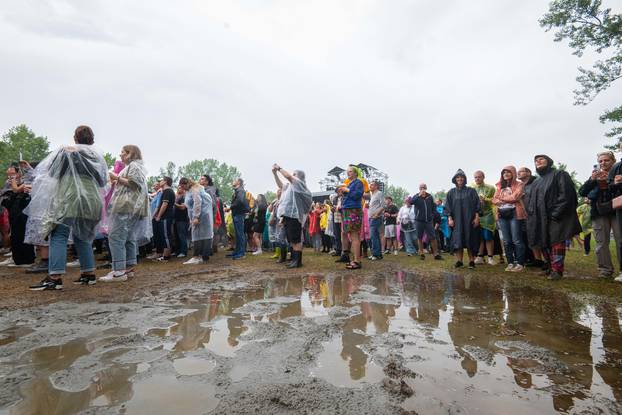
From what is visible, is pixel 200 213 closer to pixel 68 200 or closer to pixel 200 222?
pixel 200 222

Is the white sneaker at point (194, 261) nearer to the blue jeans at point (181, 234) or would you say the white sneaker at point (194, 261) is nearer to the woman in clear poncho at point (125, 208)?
the blue jeans at point (181, 234)

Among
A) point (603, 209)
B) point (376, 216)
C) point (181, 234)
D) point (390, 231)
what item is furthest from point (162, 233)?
point (603, 209)

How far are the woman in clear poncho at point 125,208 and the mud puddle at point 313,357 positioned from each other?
58.7 inches

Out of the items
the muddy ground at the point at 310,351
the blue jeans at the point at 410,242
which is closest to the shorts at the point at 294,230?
the muddy ground at the point at 310,351

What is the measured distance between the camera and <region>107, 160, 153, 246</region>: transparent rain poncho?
15.0 feet

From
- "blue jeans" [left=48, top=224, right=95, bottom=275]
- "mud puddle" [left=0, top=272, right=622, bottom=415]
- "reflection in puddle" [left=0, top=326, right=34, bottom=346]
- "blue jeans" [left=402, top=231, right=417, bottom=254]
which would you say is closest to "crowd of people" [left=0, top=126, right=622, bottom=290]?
"blue jeans" [left=48, top=224, right=95, bottom=275]

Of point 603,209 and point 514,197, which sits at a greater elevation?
point 514,197

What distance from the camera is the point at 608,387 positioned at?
160 cm

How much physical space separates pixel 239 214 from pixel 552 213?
6.23 meters

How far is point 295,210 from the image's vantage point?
20.7 ft

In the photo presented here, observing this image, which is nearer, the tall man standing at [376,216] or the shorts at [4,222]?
the shorts at [4,222]

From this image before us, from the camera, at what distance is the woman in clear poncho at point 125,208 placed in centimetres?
458

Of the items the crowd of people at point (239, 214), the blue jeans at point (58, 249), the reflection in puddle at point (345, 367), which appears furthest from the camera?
the crowd of people at point (239, 214)

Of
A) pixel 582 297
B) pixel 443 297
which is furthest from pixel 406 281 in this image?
pixel 582 297
